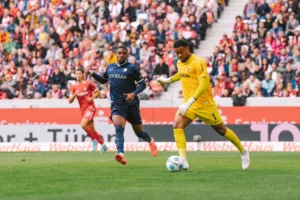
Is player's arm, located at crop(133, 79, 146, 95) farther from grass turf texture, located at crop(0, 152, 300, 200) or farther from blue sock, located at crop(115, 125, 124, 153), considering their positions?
grass turf texture, located at crop(0, 152, 300, 200)

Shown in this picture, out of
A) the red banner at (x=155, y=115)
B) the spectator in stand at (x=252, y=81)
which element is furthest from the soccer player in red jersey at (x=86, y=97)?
the spectator in stand at (x=252, y=81)

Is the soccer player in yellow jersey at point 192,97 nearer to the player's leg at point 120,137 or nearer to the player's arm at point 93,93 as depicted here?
the player's leg at point 120,137

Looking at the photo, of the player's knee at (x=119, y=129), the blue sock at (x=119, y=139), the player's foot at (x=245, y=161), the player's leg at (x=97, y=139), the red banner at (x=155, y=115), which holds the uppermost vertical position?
the player's foot at (x=245, y=161)

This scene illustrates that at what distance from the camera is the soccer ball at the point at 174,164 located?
15619mm

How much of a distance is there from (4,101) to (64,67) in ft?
9.01

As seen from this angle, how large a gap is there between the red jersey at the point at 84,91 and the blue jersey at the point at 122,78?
21.6 feet

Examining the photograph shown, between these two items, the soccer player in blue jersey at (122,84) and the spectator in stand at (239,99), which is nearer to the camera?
the soccer player in blue jersey at (122,84)

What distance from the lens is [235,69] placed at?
31328mm

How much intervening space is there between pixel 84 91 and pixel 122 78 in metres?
7.05

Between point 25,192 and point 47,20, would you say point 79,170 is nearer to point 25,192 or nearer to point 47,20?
point 25,192

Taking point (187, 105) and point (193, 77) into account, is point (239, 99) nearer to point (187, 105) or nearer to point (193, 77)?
point (193, 77)

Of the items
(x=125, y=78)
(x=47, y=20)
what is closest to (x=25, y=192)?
(x=125, y=78)

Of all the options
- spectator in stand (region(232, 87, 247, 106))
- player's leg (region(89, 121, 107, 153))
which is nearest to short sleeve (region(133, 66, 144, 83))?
player's leg (region(89, 121, 107, 153))

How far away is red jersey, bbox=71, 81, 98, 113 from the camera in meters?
26.2
